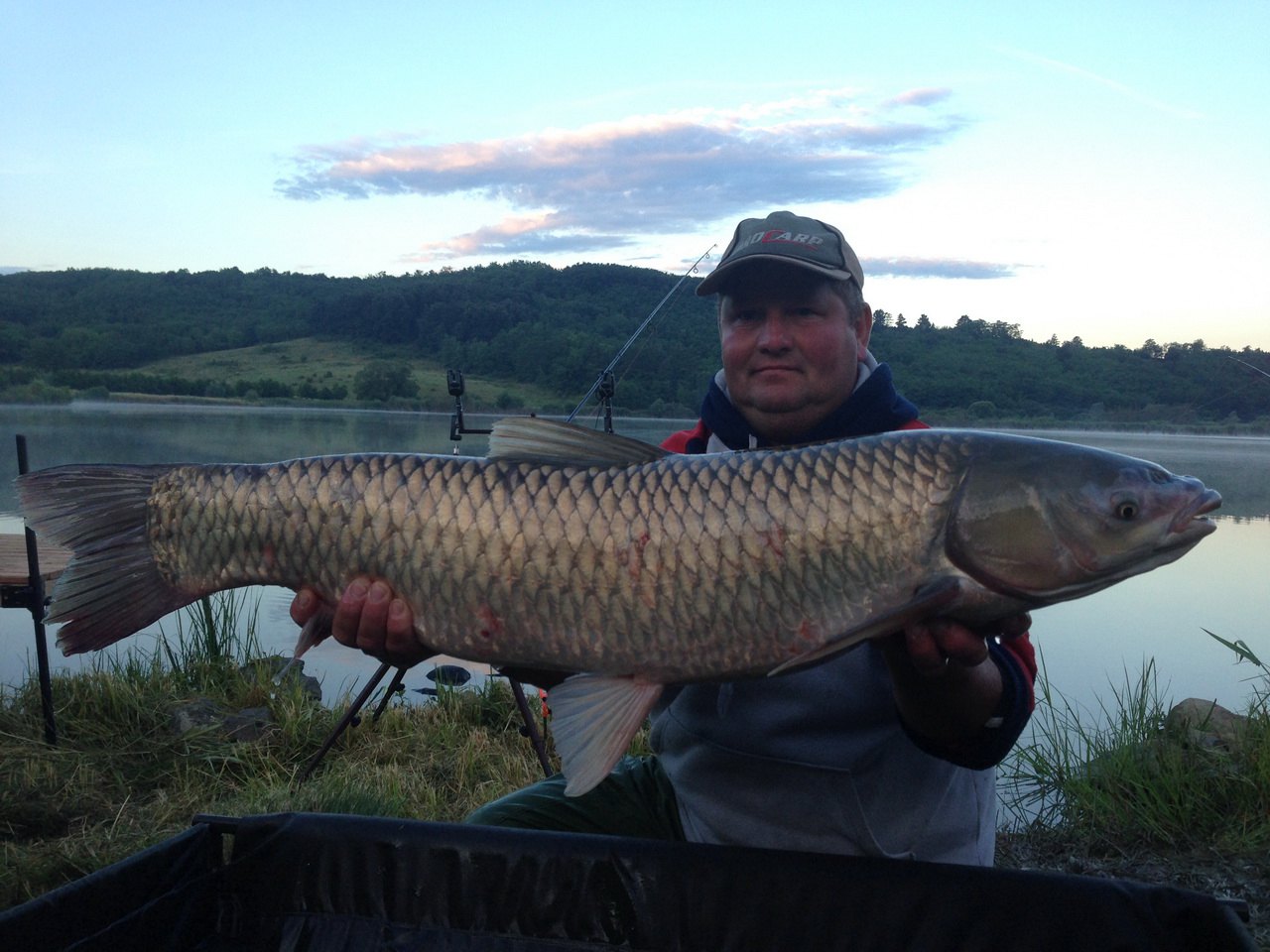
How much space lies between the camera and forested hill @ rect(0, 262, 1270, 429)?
7.09 meters

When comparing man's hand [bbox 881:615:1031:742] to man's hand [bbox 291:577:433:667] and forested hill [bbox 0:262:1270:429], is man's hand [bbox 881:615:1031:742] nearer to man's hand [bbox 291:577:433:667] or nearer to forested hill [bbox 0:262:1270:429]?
man's hand [bbox 291:577:433:667]

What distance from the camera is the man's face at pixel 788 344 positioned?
6.76 ft

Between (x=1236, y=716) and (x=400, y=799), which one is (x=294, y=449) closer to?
(x=400, y=799)

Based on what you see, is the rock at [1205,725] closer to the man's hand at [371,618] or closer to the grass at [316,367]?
the man's hand at [371,618]

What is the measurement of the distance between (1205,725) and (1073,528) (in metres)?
2.22

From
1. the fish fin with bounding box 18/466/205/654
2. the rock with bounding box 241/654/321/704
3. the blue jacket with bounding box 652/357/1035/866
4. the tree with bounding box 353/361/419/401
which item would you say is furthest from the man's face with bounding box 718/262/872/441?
the tree with bounding box 353/361/419/401

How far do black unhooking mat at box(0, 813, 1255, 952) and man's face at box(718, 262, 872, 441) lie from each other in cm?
100

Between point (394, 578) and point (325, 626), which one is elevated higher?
point (394, 578)

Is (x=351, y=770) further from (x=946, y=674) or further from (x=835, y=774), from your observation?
(x=946, y=674)

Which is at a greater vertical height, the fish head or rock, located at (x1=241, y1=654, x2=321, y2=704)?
the fish head

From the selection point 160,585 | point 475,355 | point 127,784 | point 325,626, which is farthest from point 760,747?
point 475,355

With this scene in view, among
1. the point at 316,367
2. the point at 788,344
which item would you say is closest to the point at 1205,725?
the point at 788,344

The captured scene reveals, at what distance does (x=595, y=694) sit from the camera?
131 cm

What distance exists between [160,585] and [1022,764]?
2.88 m
